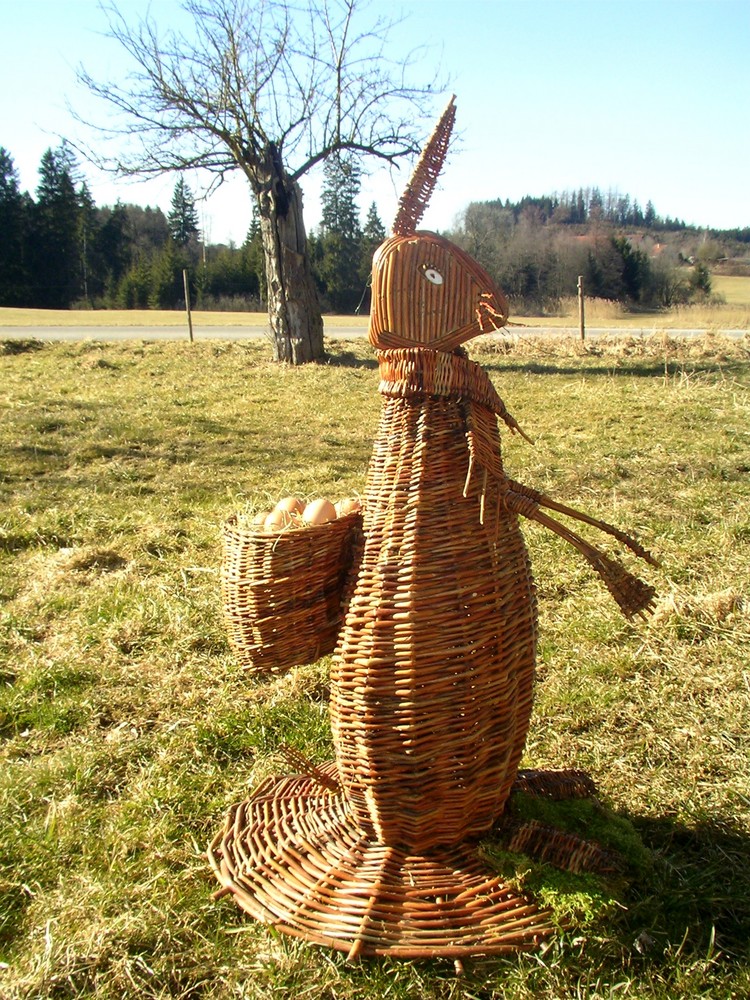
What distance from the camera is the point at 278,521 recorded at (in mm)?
2387

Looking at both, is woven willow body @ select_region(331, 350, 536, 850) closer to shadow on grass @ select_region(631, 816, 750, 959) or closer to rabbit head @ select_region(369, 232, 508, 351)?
rabbit head @ select_region(369, 232, 508, 351)

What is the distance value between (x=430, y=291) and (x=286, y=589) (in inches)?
35.4

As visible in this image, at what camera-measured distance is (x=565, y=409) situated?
33.2 feet

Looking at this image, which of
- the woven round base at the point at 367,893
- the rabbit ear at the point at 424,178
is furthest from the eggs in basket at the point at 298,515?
the woven round base at the point at 367,893

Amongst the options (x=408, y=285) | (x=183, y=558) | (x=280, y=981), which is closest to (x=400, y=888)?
(x=280, y=981)

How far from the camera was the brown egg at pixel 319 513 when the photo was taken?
2.42m

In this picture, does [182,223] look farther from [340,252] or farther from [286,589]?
[286,589]

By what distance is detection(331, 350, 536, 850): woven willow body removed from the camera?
215 centimetres

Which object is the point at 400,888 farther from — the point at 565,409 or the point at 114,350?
the point at 114,350

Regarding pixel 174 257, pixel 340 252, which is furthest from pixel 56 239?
pixel 340 252

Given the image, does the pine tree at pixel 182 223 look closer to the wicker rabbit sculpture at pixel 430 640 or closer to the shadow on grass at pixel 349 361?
the shadow on grass at pixel 349 361

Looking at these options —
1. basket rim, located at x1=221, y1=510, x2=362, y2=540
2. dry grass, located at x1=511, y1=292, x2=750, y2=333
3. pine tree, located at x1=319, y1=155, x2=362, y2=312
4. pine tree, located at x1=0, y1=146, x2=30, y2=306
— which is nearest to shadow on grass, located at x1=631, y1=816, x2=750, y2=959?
basket rim, located at x1=221, y1=510, x2=362, y2=540

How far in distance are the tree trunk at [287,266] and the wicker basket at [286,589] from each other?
1269 centimetres

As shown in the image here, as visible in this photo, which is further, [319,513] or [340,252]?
[340,252]
